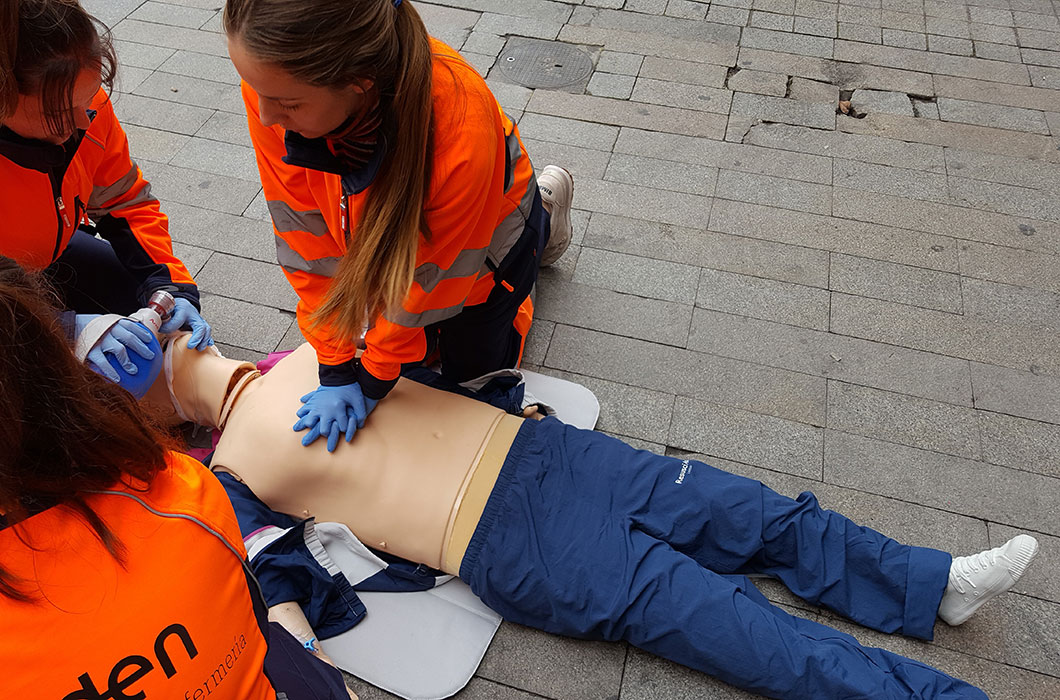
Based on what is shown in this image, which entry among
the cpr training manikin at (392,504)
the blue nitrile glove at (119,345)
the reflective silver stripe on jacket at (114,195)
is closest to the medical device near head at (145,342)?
the blue nitrile glove at (119,345)

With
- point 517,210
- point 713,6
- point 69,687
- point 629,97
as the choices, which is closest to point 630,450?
point 517,210

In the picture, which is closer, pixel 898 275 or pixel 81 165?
pixel 81 165

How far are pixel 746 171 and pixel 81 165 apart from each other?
2.92 meters

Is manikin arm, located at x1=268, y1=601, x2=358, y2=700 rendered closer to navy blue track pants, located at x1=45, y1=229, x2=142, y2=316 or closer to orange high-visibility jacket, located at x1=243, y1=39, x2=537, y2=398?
orange high-visibility jacket, located at x1=243, y1=39, x2=537, y2=398

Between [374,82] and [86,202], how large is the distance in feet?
4.67

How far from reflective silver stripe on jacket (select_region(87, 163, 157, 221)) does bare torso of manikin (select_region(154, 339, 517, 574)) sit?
89 cm

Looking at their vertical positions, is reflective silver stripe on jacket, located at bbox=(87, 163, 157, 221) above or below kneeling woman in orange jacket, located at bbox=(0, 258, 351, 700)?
below

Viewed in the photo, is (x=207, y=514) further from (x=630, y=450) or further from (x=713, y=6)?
(x=713, y=6)

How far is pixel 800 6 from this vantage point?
523cm

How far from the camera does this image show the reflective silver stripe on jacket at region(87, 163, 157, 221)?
2.69 metres

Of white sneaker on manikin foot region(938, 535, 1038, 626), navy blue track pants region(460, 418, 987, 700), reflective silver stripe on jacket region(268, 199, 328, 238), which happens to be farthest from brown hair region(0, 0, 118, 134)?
white sneaker on manikin foot region(938, 535, 1038, 626)

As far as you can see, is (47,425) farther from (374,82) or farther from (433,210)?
(433,210)

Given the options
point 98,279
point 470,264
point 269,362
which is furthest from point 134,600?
point 98,279

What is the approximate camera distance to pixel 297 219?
2.30 meters
